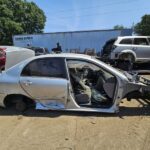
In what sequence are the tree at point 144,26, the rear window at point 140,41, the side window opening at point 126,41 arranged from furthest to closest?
the tree at point 144,26
the rear window at point 140,41
the side window opening at point 126,41

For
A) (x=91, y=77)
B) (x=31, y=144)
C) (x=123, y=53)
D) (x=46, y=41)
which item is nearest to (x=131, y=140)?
(x=31, y=144)

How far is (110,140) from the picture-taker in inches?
234

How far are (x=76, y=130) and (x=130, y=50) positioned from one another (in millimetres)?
10495

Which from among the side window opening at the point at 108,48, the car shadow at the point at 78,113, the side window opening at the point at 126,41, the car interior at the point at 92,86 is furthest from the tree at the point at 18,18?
the car shadow at the point at 78,113

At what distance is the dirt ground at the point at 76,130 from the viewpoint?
575 centimetres

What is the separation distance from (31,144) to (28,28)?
60.8 m

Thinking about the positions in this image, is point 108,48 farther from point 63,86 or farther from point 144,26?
point 144,26

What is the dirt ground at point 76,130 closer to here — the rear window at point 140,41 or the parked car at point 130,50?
the parked car at point 130,50

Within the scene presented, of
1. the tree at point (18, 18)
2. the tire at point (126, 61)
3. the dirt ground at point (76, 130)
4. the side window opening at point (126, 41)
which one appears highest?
the tree at point (18, 18)

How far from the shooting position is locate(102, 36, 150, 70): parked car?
53.6ft

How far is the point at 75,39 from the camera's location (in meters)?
34.1

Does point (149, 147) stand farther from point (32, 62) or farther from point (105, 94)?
point (32, 62)

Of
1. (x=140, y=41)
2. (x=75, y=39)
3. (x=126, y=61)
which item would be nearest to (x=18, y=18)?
(x=75, y=39)

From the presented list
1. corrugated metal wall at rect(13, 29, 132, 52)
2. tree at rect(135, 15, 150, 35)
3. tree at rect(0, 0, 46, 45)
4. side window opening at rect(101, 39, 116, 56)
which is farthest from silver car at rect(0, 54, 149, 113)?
tree at rect(135, 15, 150, 35)
